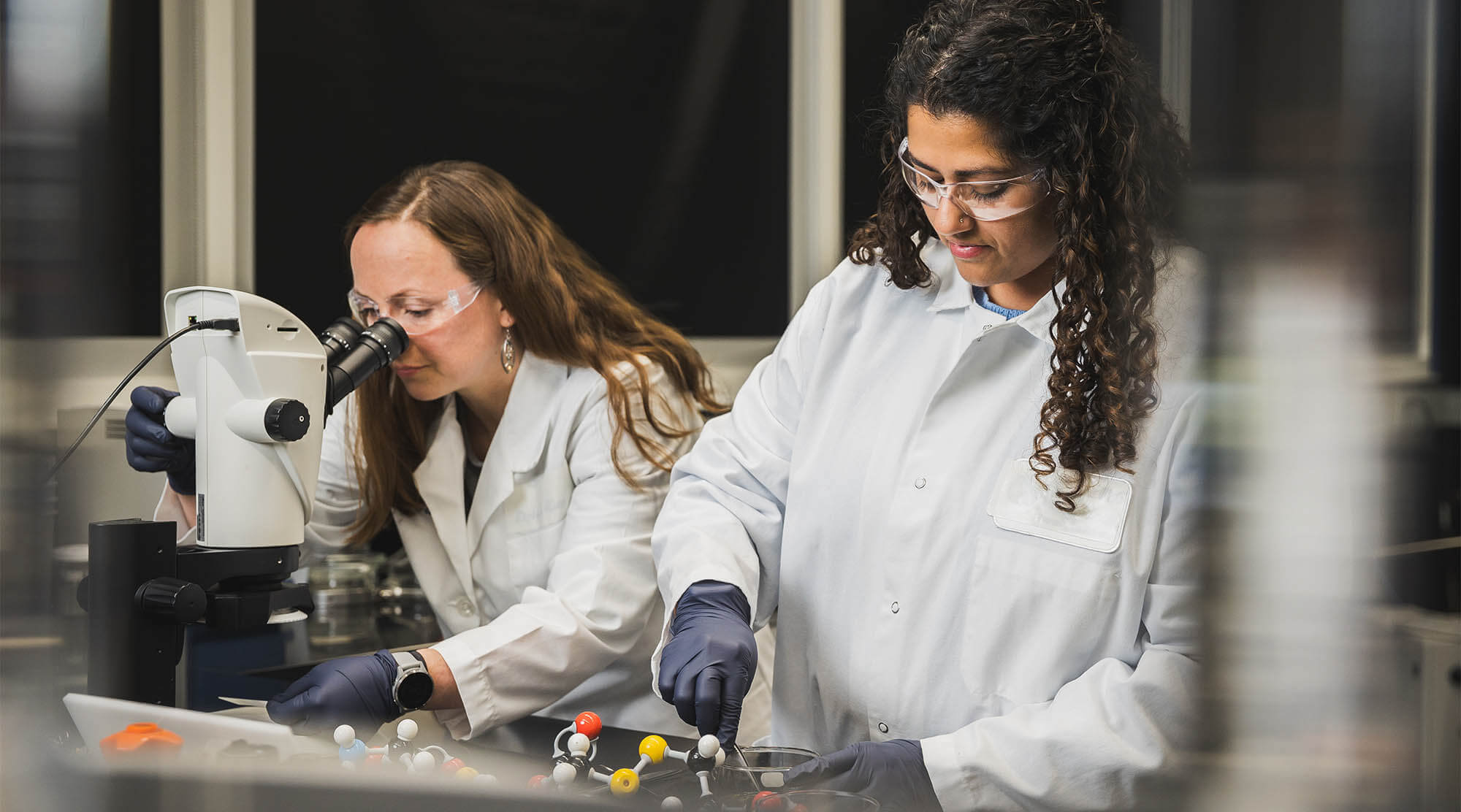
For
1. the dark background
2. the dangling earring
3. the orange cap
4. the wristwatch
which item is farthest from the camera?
the dark background

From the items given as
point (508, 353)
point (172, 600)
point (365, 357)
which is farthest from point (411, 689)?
point (508, 353)

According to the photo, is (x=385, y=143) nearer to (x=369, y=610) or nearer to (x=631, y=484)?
(x=369, y=610)

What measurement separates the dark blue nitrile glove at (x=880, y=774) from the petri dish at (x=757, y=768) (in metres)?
0.01

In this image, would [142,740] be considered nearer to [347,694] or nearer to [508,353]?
[347,694]

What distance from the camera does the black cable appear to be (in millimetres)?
388

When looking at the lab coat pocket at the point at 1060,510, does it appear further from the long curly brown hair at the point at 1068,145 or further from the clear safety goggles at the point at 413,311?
the clear safety goggles at the point at 413,311

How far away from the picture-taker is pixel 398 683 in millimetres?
1404

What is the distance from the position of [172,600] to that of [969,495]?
2.95ft

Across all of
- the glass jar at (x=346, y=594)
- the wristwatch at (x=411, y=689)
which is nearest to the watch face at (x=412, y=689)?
the wristwatch at (x=411, y=689)

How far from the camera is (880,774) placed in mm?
1088

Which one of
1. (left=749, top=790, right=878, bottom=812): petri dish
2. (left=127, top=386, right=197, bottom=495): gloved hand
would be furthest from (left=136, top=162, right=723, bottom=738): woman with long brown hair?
(left=749, top=790, right=878, bottom=812): petri dish

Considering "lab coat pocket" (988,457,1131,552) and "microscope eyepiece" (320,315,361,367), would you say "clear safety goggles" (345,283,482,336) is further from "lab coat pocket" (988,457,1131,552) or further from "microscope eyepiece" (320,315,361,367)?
"lab coat pocket" (988,457,1131,552)

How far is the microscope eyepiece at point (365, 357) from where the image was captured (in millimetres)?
1495

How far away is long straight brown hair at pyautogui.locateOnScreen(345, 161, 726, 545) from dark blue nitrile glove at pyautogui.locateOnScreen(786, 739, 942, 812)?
0.78m
